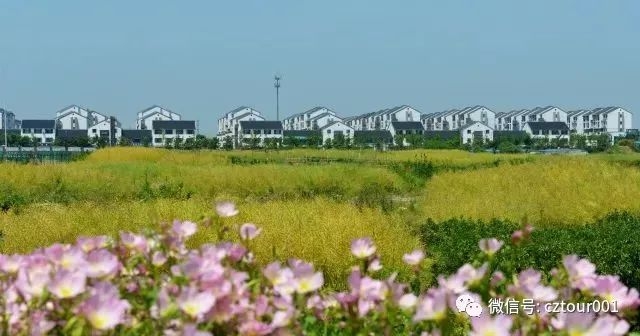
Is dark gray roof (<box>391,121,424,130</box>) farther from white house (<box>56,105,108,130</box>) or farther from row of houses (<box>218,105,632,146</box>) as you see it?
white house (<box>56,105,108,130</box>)

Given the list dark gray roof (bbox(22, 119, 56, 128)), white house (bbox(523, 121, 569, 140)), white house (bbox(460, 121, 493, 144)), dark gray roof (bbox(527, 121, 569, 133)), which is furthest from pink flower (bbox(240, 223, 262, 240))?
dark gray roof (bbox(527, 121, 569, 133))

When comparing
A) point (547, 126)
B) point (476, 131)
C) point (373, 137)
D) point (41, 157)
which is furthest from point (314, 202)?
point (547, 126)

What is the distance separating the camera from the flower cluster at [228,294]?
1277 millimetres

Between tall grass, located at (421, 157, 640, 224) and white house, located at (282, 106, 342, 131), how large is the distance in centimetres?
11143

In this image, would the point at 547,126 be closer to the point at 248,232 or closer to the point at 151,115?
the point at 151,115

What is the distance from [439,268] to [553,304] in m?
4.04

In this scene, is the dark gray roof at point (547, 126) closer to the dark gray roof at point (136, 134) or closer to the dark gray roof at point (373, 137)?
the dark gray roof at point (373, 137)

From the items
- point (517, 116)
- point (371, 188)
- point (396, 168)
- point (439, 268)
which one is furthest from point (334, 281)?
point (517, 116)

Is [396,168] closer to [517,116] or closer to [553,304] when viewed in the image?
[553,304]

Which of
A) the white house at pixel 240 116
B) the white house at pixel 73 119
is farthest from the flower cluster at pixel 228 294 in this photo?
the white house at pixel 240 116

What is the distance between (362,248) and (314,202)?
24.3 feet

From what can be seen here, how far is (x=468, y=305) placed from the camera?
156 centimetres

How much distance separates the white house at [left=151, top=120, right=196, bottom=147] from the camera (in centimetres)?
9450

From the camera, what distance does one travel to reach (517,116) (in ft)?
428
